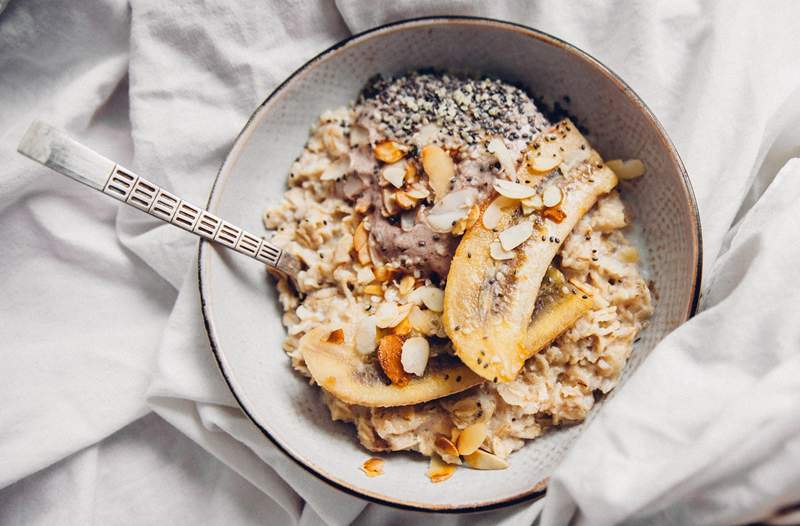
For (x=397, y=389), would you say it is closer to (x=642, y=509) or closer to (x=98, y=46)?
(x=642, y=509)

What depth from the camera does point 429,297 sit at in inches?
73.0

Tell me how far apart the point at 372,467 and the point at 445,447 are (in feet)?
0.70

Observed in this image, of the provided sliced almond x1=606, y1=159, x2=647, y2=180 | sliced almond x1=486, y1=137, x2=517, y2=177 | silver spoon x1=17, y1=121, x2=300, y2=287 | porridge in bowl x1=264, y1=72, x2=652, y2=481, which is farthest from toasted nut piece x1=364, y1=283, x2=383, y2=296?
sliced almond x1=606, y1=159, x2=647, y2=180

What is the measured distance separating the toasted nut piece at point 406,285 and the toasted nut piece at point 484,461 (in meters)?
0.46

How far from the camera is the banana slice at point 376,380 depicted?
1791 mm

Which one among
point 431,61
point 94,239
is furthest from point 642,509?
point 94,239

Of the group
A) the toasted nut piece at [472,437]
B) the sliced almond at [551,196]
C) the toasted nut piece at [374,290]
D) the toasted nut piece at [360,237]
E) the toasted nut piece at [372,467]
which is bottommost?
the toasted nut piece at [372,467]

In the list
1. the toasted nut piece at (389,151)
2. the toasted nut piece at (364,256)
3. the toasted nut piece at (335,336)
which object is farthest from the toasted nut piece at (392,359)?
the toasted nut piece at (389,151)

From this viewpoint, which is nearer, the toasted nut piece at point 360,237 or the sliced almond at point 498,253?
the sliced almond at point 498,253

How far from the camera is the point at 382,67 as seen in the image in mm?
2121

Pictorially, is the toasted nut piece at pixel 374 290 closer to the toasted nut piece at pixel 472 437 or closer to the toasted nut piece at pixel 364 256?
the toasted nut piece at pixel 364 256

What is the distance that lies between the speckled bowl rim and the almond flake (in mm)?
374

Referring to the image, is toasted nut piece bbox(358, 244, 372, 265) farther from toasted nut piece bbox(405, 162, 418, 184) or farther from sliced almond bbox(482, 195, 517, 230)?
sliced almond bbox(482, 195, 517, 230)

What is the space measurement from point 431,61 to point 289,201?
0.59m
